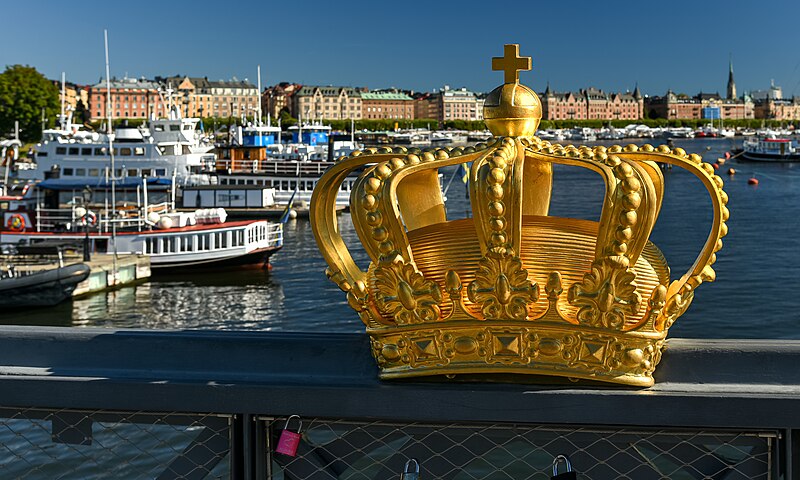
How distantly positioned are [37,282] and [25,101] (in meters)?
61.4

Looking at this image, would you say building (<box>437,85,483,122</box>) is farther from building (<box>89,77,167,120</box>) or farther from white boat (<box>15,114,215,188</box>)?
white boat (<box>15,114,215,188</box>)

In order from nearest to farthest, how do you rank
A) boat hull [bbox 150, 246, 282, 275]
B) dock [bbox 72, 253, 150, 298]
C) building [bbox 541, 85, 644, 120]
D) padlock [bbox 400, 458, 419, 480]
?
padlock [bbox 400, 458, 419, 480] → dock [bbox 72, 253, 150, 298] → boat hull [bbox 150, 246, 282, 275] → building [bbox 541, 85, 644, 120]

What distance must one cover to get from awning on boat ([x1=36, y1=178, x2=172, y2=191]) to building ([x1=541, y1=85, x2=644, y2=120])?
15413 cm

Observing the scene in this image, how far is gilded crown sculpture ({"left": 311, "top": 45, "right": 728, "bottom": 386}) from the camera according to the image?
2455 millimetres

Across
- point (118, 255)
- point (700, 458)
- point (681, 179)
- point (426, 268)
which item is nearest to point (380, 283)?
point (426, 268)

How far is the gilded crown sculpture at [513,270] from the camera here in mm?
2455

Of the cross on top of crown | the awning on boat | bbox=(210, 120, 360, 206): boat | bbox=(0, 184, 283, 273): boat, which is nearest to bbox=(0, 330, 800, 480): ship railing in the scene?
the cross on top of crown

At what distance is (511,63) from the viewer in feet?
9.32

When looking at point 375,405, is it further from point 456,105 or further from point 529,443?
point 456,105

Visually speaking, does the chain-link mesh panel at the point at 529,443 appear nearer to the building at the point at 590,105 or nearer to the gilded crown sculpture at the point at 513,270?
the gilded crown sculpture at the point at 513,270

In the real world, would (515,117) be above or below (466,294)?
above

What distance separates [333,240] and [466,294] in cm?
46

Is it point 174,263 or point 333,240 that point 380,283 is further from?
point 174,263

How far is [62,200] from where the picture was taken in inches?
1344
